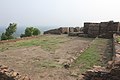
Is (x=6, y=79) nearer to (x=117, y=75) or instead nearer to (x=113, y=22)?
(x=117, y=75)

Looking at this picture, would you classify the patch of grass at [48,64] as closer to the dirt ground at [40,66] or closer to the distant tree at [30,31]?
the dirt ground at [40,66]

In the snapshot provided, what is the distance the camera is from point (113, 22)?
2708 cm

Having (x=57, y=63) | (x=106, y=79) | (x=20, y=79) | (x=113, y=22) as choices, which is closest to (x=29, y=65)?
(x=57, y=63)

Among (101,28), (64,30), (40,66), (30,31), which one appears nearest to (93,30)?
(101,28)

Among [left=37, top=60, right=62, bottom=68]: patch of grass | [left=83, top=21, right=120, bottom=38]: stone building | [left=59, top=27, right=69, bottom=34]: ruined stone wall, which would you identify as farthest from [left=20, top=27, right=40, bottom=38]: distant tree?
[left=37, top=60, right=62, bottom=68]: patch of grass

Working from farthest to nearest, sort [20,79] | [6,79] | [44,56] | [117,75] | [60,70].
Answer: [44,56], [60,70], [6,79], [20,79], [117,75]

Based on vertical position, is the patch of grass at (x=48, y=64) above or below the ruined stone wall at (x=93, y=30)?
below

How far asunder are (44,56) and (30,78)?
4.34 meters

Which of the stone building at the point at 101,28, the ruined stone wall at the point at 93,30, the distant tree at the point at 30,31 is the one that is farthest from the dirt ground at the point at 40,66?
the distant tree at the point at 30,31

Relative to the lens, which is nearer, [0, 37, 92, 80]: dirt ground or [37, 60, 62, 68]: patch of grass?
[0, 37, 92, 80]: dirt ground

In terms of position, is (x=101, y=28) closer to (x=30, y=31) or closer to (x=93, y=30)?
(x=93, y=30)

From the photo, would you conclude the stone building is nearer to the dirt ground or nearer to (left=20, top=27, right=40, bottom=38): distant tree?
(left=20, top=27, right=40, bottom=38): distant tree

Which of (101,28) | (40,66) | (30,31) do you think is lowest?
(40,66)

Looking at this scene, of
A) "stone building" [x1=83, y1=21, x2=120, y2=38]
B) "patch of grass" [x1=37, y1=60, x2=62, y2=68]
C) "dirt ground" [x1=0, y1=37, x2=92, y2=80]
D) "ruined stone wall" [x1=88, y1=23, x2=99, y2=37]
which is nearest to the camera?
"dirt ground" [x1=0, y1=37, x2=92, y2=80]
